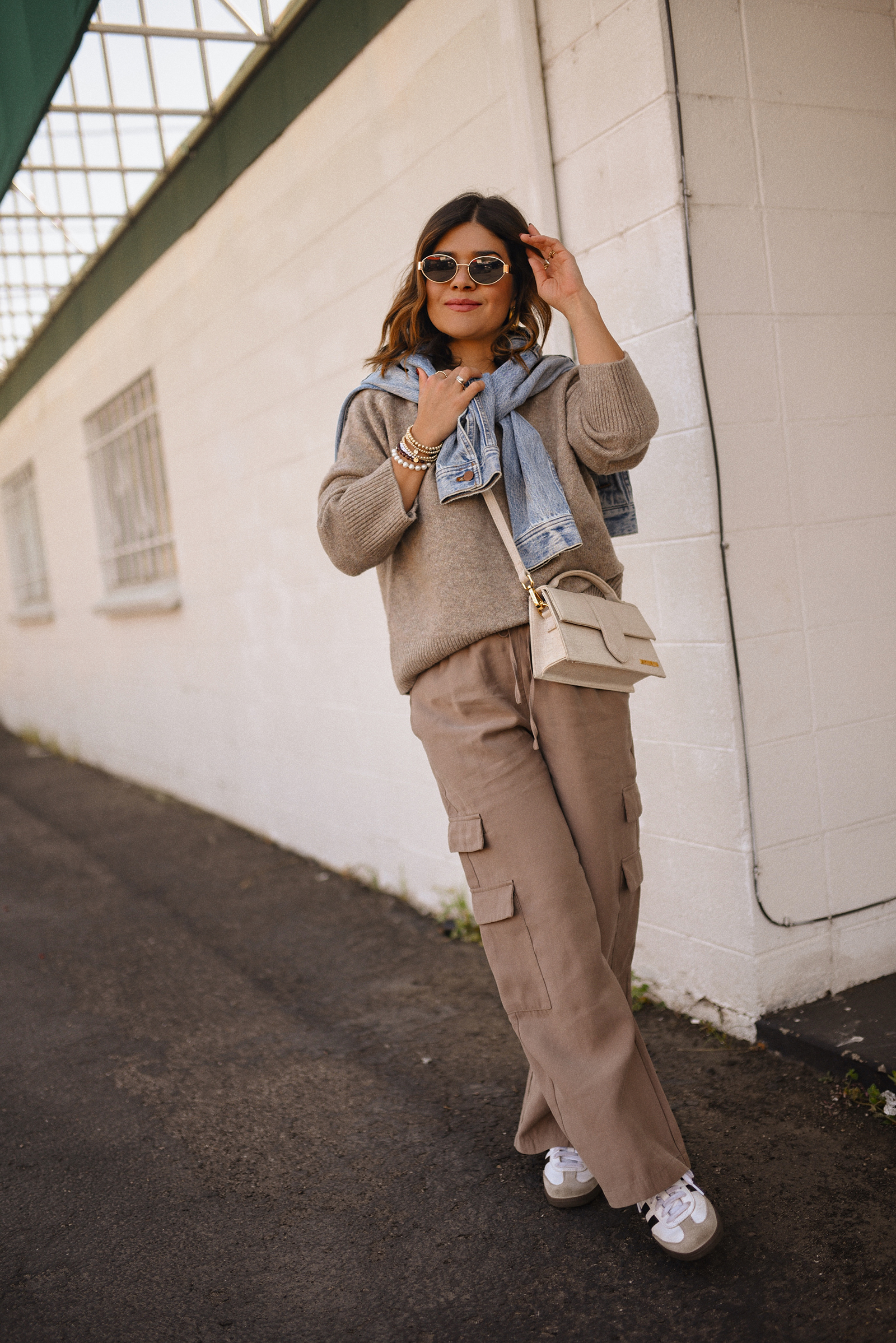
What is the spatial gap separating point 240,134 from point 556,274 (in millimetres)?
3439

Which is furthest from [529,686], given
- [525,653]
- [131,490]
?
[131,490]

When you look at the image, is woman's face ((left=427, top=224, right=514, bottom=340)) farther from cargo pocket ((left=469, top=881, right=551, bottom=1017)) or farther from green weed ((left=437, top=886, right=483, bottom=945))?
green weed ((left=437, top=886, right=483, bottom=945))

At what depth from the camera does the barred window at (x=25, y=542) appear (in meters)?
10.2

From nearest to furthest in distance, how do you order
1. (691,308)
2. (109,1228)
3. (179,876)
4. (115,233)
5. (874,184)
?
(109,1228), (691,308), (874,184), (179,876), (115,233)

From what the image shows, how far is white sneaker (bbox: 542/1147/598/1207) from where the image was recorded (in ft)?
7.06

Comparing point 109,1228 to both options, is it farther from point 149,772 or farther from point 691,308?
point 149,772

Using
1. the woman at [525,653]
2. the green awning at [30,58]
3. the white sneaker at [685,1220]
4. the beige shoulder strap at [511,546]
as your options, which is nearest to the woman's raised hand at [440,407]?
the woman at [525,653]

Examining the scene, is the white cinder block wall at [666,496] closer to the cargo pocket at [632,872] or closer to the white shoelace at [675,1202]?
the cargo pocket at [632,872]

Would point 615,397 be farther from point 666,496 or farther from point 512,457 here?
point 666,496

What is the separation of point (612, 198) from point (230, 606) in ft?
11.2

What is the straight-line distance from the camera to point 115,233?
6.59 m

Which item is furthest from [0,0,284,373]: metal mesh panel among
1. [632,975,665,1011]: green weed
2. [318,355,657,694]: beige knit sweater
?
[632,975,665,1011]: green weed

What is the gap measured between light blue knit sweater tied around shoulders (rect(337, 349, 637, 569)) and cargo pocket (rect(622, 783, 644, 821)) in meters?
0.49

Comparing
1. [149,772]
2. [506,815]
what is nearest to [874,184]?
[506,815]
